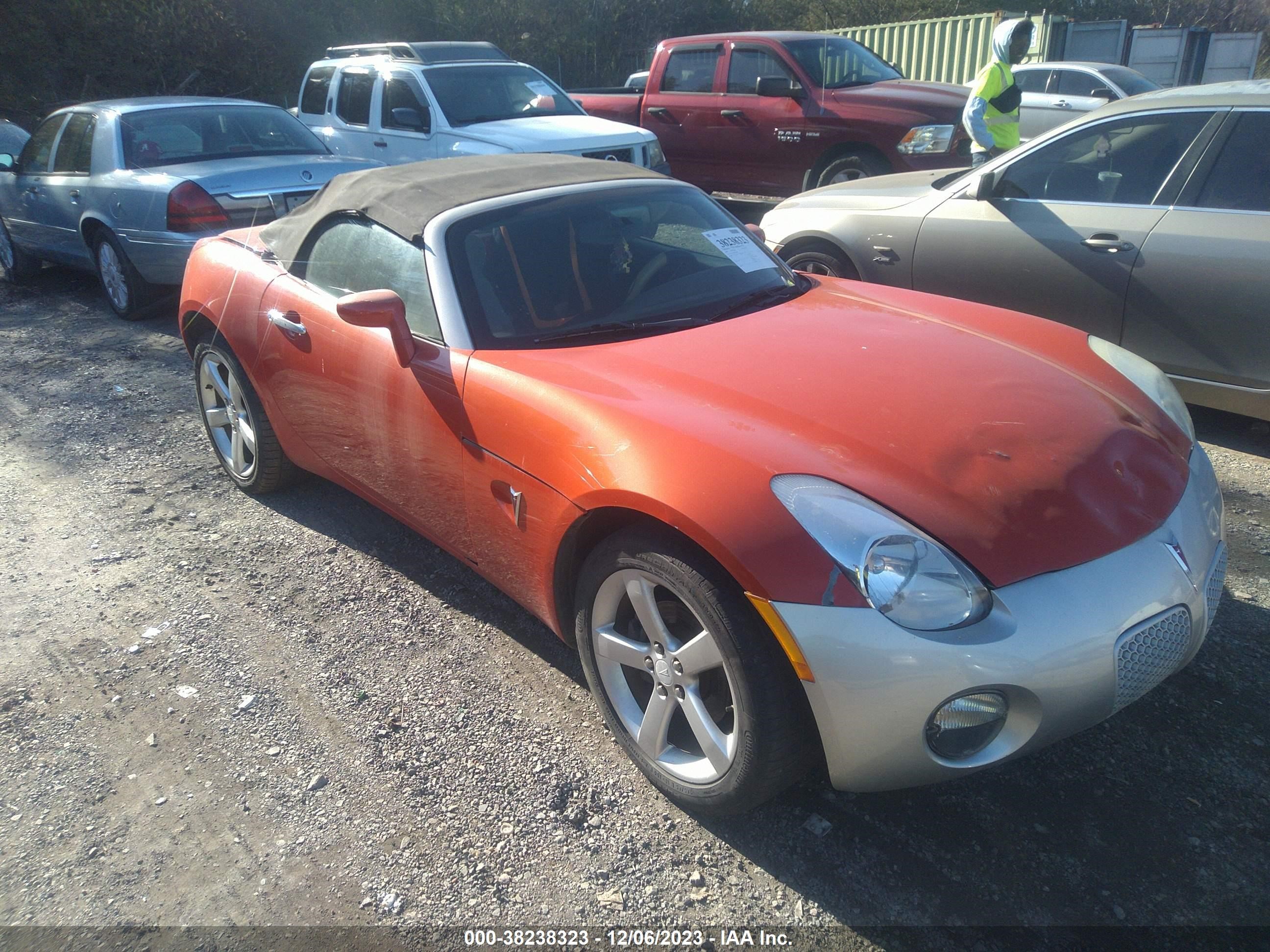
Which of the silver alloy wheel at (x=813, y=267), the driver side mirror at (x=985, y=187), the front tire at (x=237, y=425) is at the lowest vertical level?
the front tire at (x=237, y=425)

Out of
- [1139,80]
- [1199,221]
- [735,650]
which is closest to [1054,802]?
[735,650]

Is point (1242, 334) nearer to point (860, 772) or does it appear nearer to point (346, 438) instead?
point (860, 772)

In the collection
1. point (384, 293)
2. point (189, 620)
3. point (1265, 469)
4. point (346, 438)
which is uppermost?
point (384, 293)

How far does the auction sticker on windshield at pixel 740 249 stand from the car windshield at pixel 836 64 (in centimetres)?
669

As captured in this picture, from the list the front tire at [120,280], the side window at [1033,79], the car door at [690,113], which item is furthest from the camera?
the side window at [1033,79]

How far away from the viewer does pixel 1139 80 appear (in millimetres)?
12094

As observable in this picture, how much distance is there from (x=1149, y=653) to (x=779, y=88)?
8.65m

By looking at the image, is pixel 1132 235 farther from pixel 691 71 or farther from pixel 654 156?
pixel 691 71

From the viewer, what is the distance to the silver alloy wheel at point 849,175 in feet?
30.0

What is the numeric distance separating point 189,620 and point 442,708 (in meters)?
1.19

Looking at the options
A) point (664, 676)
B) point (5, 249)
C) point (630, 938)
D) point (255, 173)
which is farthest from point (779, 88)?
point (630, 938)

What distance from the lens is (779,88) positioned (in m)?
9.62

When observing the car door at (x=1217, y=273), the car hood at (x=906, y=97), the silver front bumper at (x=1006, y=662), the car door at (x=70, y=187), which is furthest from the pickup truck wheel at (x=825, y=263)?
the car door at (x=70, y=187)

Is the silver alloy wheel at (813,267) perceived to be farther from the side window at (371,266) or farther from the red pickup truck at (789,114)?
the red pickup truck at (789,114)
